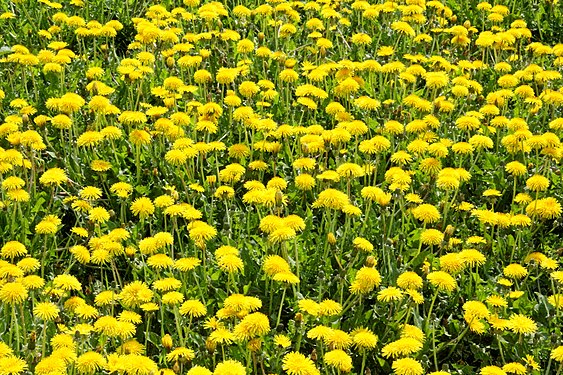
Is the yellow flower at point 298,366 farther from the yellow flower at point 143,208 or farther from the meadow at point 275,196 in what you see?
the yellow flower at point 143,208

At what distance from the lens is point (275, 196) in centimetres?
433

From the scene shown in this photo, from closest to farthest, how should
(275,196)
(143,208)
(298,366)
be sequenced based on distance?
(298,366) < (275,196) < (143,208)

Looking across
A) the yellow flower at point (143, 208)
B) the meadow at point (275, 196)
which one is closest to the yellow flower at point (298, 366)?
the meadow at point (275, 196)

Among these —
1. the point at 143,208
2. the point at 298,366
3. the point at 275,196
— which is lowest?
the point at 298,366

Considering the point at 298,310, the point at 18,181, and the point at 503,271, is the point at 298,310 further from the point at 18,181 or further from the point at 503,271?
the point at 18,181

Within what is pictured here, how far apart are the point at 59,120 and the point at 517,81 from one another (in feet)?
9.82

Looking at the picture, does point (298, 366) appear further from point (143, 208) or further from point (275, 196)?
point (143, 208)

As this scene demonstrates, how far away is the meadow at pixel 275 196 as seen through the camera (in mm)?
3891

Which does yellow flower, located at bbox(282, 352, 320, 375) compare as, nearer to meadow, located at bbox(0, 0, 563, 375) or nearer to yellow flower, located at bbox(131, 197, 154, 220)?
meadow, located at bbox(0, 0, 563, 375)

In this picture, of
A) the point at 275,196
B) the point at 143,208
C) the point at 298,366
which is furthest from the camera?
the point at 143,208

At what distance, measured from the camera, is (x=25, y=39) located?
629 cm

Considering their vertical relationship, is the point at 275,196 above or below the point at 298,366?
above

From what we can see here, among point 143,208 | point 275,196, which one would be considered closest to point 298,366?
point 275,196

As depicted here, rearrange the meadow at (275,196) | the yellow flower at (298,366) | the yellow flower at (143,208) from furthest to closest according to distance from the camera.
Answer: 1. the yellow flower at (143,208)
2. the meadow at (275,196)
3. the yellow flower at (298,366)
